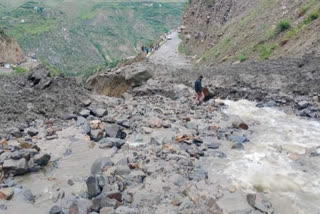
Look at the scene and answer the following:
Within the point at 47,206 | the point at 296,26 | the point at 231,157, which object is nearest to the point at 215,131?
the point at 231,157

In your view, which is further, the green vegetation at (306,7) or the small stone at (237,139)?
the green vegetation at (306,7)

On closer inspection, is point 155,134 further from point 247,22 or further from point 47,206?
point 247,22

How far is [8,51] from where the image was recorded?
6612cm

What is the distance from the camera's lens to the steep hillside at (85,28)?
101188 mm

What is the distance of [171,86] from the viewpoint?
1717 centimetres

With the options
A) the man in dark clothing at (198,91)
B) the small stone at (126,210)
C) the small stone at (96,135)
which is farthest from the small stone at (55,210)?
the man in dark clothing at (198,91)

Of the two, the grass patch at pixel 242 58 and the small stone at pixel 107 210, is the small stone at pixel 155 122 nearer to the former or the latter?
the small stone at pixel 107 210

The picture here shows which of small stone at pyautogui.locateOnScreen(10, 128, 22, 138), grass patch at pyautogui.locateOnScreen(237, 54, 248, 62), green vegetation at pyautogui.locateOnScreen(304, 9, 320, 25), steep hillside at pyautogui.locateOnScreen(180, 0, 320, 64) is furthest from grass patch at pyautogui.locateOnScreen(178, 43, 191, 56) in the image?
small stone at pyautogui.locateOnScreen(10, 128, 22, 138)

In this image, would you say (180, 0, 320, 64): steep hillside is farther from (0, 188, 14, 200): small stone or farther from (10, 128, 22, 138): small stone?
→ (0, 188, 14, 200): small stone

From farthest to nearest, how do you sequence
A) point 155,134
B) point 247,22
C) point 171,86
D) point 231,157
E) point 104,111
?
point 247,22 → point 171,86 → point 104,111 → point 155,134 → point 231,157

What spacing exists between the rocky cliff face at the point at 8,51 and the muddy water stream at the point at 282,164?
6246 cm

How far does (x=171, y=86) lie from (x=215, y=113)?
4.37m

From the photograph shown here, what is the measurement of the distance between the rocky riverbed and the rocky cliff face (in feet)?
182

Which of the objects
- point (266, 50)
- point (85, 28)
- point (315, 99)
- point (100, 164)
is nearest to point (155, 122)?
point (100, 164)
